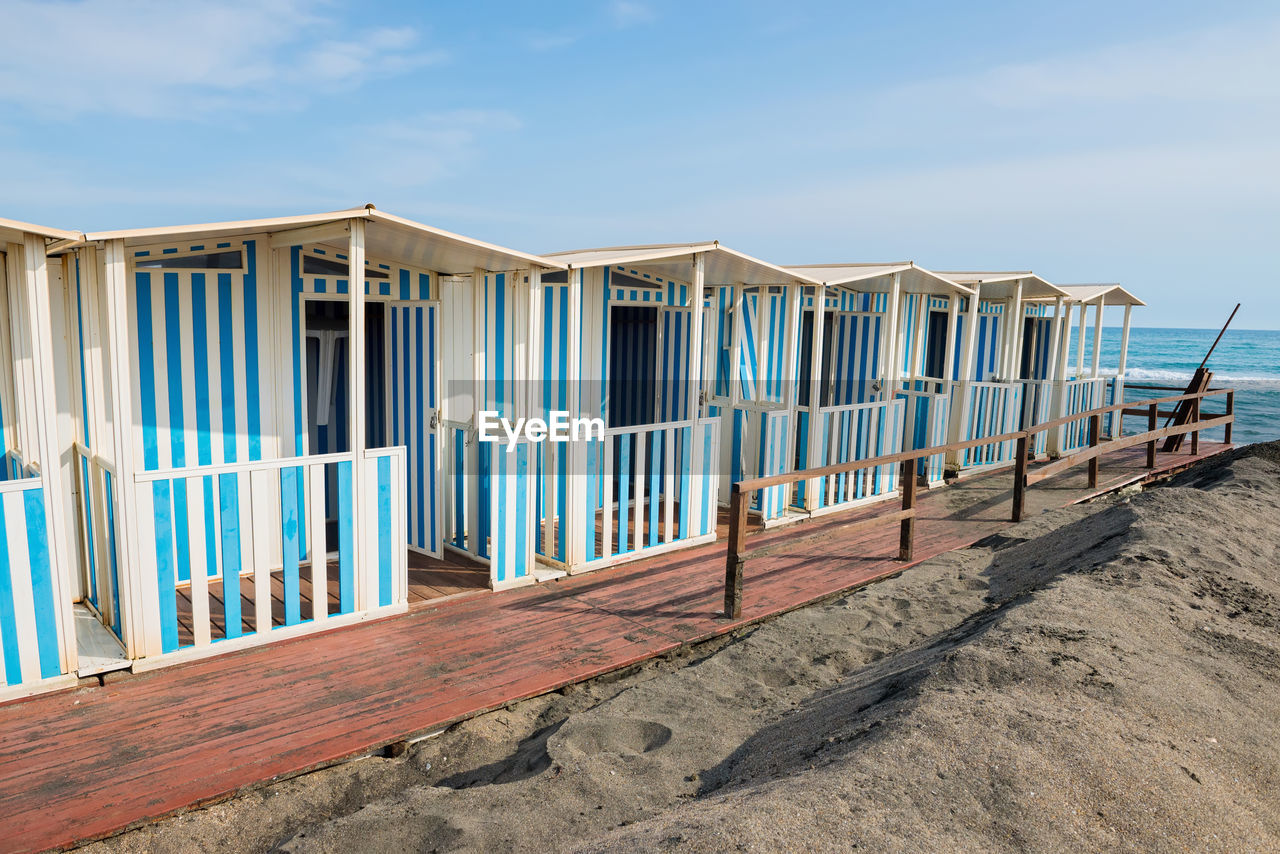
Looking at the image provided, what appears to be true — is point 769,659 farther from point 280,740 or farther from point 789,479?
point 280,740

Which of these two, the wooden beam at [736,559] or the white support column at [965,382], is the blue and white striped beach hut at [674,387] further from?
the white support column at [965,382]

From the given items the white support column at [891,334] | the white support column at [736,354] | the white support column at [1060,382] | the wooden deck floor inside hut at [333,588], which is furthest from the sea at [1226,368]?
the wooden deck floor inside hut at [333,588]

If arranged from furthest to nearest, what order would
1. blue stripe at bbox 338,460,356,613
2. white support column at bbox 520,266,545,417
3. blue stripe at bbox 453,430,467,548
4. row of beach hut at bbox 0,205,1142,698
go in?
blue stripe at bbox 453,430,467,548
white support column at bbox 520,266,545,417
blue stripe at bbox 338,460,356,613
row of beach hut at bbox 0,205,1142,698

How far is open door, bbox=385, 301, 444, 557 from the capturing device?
621cm

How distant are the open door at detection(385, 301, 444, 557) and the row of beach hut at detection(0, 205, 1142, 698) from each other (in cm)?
2

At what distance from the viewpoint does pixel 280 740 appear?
375cm

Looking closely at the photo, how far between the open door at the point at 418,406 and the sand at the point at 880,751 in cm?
246

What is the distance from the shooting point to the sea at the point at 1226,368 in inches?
1254

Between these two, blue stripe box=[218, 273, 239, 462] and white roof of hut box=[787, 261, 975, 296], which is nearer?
blue stripe box=[218, 273, 239, 462]

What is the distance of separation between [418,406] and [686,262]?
7.95ft

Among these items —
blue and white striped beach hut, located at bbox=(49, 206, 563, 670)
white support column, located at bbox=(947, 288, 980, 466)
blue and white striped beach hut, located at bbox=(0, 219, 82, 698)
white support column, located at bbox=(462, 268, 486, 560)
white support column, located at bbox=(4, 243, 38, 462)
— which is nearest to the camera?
blue and white striped beach hut, located at bbox=(0, 219, 82, 698)

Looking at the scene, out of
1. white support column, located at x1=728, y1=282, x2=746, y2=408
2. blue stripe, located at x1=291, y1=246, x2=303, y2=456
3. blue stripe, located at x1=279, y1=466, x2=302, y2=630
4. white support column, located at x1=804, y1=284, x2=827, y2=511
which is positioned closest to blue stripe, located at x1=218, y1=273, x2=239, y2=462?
blue stripe, located at x1=291, y1=246, x2=303, y2=456

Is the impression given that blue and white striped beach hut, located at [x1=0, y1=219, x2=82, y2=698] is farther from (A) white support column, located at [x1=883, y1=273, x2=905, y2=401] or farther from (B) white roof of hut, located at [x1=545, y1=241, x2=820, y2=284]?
(A) white support column, located at [x1=883, y1=273, x2=905, y2=401]

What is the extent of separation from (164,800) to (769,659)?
10.2 feet
